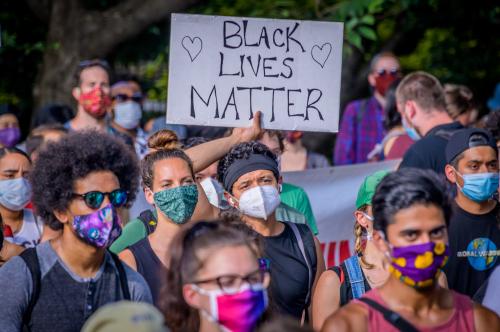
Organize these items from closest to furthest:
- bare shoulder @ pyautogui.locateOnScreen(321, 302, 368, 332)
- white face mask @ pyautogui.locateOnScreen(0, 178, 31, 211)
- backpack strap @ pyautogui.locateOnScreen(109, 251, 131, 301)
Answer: bare shoulder @ pyautogui.locateOnScreen(321, 302, 368, 332) → backpack strap @ pyautogui.locateOnScreen(109, 251, 131, 301) → white face mask @ pyautogui.locateOnScreen(0, 178, 31, 211)

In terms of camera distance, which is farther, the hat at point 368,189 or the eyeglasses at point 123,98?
the eyeglasses at point 123,98

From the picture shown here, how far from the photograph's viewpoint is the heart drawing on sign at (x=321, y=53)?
6258 millimetres

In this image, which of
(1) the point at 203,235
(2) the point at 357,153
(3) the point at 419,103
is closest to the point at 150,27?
(2) the point at 357,153

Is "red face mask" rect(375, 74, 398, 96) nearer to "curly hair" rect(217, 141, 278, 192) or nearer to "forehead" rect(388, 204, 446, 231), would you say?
"curly hair" rect(217, 141, 278, 192)

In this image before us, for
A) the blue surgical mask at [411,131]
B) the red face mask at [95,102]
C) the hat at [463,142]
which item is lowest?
the hat at [463,142]

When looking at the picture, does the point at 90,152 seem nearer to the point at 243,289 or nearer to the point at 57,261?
the point at 57,261

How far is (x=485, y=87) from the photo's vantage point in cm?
1434

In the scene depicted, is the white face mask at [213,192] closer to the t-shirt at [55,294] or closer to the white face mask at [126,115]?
the t-shirt at [55,294]

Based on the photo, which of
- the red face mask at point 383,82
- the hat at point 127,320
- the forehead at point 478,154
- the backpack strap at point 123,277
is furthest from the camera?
the red face mask at point 383,82

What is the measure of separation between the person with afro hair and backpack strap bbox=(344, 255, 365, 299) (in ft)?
3.62

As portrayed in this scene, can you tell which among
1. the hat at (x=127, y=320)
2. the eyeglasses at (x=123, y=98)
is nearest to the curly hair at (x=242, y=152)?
the hat at (x=127, y=320)

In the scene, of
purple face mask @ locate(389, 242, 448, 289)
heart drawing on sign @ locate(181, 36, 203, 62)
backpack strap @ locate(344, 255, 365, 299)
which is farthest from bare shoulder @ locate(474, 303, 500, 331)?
heart drawing on sign @ locate(181, 36, 203, 62)

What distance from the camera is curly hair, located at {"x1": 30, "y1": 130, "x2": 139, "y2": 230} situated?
16.3 feet

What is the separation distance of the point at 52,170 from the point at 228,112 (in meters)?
1.40
